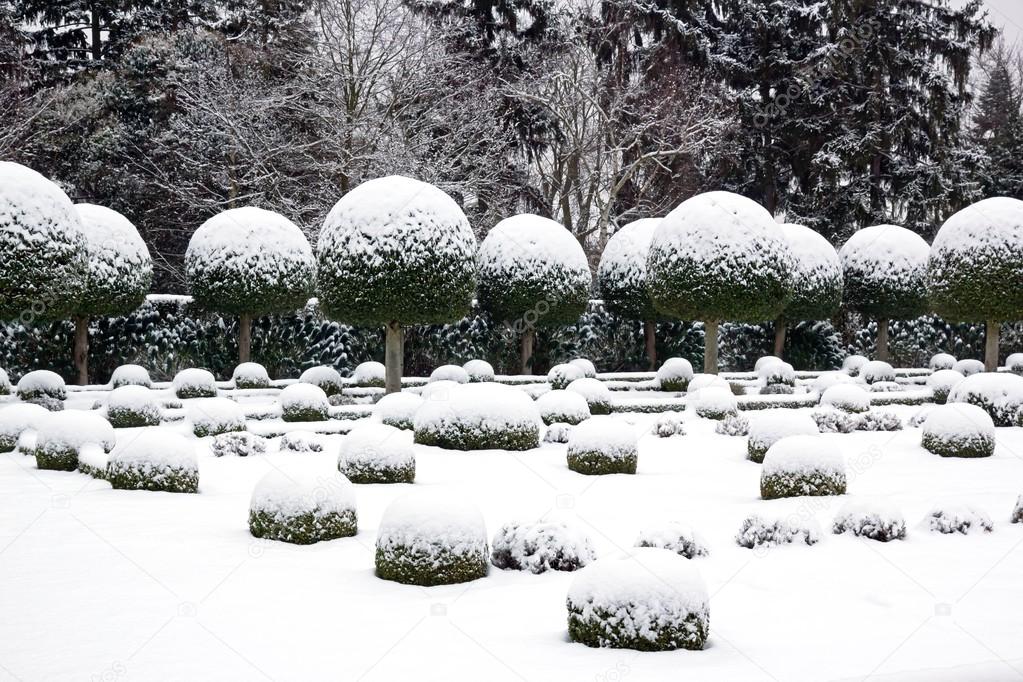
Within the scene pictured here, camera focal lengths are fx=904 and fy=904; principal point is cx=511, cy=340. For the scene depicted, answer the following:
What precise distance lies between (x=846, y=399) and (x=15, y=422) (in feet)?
41.4

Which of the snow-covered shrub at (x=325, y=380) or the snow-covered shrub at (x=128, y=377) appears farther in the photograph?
the snow-covered shrub at (x=325, y=380)

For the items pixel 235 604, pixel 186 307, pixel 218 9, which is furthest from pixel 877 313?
pixel 218 9

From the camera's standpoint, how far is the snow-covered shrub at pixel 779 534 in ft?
24.9

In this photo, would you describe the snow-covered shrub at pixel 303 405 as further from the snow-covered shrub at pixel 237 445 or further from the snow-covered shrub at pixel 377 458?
the snow-covered shrub at pixel 377 458

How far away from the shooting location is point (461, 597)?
639 cm

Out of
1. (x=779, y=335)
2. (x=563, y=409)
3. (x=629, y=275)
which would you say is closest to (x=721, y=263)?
(x=629, y=275)

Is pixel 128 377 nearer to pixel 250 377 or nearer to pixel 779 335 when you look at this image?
pixel 250 377

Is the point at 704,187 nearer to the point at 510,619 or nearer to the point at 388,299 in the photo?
the point at 388,299

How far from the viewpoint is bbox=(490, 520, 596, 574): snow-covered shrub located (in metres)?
7.05

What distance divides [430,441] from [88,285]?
9343mm

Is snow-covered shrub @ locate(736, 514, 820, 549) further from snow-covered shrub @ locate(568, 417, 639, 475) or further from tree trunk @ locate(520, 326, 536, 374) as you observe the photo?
tree trunk @ locate(520, 326, 536, 374)

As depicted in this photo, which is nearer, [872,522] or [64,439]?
[872,522]

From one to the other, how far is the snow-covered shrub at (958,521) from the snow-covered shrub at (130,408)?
10728 mm

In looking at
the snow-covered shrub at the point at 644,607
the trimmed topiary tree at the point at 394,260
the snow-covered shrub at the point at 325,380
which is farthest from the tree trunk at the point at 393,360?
the snow-covered shrub at the point at 644,607
